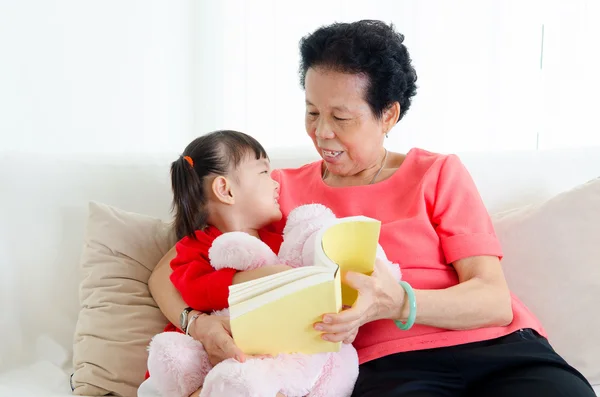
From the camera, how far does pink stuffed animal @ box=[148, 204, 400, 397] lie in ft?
4.20

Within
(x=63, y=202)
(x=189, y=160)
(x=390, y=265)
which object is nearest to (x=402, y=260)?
(x=390, y=265)

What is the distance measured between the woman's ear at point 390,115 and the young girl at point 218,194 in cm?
34

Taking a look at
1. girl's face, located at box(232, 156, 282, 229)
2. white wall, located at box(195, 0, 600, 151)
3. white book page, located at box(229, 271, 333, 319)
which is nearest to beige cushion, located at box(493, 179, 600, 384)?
girl's face, located at box(232, 156, 282, 229)

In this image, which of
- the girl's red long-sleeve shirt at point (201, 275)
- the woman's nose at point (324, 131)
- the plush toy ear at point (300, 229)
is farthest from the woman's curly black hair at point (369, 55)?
the girl's red long-sleeve shirt at point (201, 275)

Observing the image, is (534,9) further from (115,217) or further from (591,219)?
(115,217)

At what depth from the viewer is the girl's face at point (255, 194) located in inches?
65.6

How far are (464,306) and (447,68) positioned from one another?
215 cm

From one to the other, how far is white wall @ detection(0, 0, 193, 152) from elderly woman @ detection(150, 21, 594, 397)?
1.44 meters

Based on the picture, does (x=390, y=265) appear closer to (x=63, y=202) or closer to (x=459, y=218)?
(x=459, y=218)

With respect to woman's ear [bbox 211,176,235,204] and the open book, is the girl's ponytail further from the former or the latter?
the open book

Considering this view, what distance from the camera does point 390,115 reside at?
5.78ft

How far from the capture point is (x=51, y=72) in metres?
2.92

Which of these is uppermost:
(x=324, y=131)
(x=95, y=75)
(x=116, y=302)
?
(x=95, y=75)

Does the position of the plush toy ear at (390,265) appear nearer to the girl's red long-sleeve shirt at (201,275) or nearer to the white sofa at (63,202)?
the girl's red long-sleeve shirt at (201,275)
